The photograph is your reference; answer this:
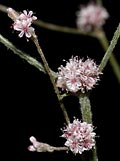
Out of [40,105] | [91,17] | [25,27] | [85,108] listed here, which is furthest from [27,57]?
[40,105]

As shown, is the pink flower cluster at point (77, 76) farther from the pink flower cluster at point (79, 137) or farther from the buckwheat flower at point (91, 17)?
the buckwheat flower at point (91, 17)

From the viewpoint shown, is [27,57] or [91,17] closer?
[27,57]

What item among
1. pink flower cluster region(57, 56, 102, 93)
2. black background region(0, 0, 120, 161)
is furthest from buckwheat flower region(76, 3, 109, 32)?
pink flower cluster region(57, 56, 102, 93)

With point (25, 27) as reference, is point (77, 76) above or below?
below

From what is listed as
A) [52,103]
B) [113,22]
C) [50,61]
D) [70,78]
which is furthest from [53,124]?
[70,78]

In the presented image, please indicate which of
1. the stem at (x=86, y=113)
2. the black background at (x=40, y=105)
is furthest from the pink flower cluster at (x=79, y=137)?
the black background at (x=40, y=105)

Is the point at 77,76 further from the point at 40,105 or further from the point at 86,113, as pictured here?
the point at 40,105
